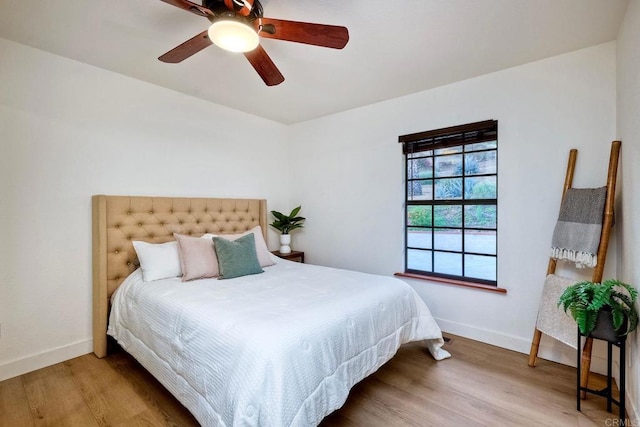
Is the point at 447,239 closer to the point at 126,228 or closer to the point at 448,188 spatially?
the point at 448,188

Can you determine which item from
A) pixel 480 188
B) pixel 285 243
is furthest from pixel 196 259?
pixel 480 188

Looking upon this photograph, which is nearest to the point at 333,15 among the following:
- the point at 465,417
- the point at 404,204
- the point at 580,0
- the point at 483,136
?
the point at 580,0

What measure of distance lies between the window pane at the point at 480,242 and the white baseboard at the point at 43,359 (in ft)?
11.3

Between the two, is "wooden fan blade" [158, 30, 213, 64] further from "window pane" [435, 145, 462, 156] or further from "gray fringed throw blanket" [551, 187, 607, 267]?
"gray fringed throw blanket" [551, 187, 607, 267]

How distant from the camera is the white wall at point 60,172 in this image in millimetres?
2100

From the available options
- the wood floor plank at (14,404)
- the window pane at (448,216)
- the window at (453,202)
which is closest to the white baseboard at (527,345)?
the window at (453,202)

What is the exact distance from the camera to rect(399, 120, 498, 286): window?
264cm

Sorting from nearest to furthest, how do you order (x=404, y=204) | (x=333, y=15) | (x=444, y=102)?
(x=333, y=15) → (x=444, y=102) → (x=404, y=204)

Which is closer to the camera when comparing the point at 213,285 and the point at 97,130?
the point at 213,285

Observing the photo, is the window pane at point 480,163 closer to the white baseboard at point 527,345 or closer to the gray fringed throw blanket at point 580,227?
the gray fringed throw blanket at point 580,227

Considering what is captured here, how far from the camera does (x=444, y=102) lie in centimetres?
279

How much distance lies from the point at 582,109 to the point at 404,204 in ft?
5.15

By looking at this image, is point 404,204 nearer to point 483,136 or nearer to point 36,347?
point 483,136

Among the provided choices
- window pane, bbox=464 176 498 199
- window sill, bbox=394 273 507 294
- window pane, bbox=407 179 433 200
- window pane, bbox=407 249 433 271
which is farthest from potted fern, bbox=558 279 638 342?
window pane, bbox=407 179 433 200
